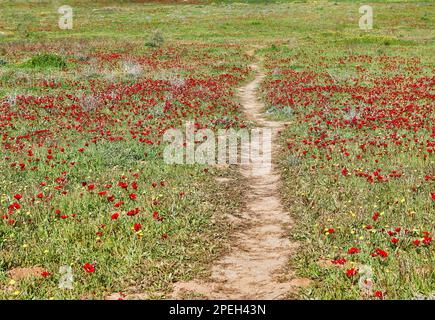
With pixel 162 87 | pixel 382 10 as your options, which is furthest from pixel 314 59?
pixel 382 10

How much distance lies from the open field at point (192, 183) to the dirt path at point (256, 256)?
0.15 metres

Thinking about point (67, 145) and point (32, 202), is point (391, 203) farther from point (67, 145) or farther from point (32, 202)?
point (67, 145)

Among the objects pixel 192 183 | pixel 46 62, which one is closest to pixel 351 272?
pixel 192 183

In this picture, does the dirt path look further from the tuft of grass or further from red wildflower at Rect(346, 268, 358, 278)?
the tuft of grass

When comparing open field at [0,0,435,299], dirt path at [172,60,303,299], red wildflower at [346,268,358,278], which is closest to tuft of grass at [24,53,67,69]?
open field at [0,0,435,299]

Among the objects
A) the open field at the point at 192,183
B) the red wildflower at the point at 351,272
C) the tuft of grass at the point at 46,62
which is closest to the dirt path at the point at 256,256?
the open field at the point at 192,183

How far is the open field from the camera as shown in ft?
21.3

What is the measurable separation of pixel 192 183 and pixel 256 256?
3.25 m

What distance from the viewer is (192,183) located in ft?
33.4

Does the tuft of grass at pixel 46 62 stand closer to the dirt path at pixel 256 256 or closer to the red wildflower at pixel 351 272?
the dirt path at pixel 256 256

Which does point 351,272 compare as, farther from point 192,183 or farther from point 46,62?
point 46,62

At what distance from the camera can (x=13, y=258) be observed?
6.91 metres

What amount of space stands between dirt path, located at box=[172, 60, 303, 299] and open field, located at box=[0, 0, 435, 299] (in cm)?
15
